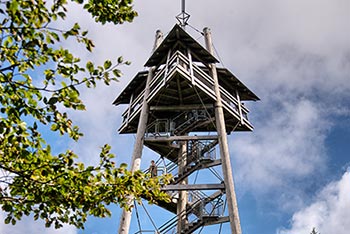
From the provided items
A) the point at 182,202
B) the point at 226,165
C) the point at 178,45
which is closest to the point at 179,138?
the point at 226,165

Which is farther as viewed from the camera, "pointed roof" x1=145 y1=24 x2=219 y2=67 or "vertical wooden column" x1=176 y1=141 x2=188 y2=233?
"pointed roof" x1=145 y1=24 x2=219 y2=67

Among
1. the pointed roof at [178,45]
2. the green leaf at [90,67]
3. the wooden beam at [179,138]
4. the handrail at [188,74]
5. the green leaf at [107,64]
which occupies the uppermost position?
the pointed roof at [178,45]

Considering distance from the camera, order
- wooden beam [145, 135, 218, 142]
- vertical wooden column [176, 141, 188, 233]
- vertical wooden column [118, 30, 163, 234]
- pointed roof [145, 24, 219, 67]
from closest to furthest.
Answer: vertical wooden column [118, 30, 163, 234], wooden beam [145, 135, 218, 142], vertical wooden column [176, 141, 188, 233], pointed roof [145, 24, 219, 67]

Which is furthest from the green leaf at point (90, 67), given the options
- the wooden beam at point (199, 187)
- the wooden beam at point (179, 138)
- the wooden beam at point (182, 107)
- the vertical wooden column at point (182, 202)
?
the wooden beam at point (182, 107)

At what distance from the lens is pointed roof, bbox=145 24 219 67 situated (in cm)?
1623

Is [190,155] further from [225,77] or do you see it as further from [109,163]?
[109,163]

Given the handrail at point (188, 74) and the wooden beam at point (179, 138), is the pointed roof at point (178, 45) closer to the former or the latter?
the handrail at point (188, 74)

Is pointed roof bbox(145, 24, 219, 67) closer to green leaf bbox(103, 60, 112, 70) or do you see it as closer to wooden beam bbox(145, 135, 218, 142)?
wooden beam bbox(145, 135, 218, 142)

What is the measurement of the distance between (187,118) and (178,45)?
3284mm

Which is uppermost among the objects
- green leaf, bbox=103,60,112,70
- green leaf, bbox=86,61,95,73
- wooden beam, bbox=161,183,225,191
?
wooden beam, bbox=161,183,225,191

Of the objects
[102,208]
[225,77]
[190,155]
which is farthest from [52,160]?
[225,77]

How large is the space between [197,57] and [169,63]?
2087 millimetres

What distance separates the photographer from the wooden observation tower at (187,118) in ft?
43.4

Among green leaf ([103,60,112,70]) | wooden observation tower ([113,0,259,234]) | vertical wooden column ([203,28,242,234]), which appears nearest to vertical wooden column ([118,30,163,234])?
wooden observation tower ([113,0,259,234])
